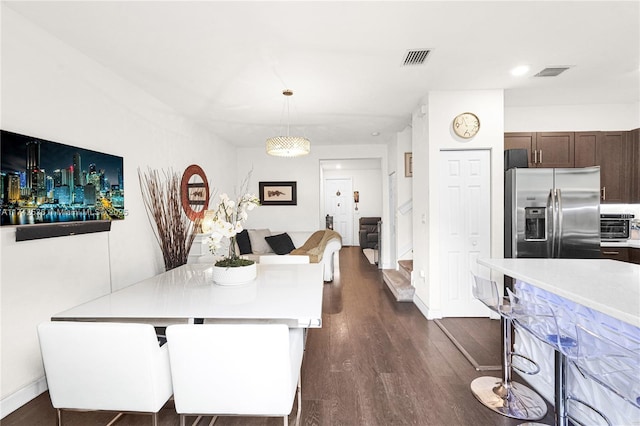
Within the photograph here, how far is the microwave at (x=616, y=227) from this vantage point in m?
3.70

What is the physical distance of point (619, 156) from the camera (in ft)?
12.6

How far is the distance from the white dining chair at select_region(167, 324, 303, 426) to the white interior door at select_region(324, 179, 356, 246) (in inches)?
341

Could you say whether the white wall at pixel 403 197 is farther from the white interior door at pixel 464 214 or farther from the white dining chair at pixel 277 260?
the white dining chair at pixel 277 260

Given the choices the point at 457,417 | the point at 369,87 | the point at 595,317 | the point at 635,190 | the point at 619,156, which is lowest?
the point at 457,417

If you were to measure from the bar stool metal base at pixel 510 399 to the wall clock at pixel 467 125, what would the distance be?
2444 millimetres

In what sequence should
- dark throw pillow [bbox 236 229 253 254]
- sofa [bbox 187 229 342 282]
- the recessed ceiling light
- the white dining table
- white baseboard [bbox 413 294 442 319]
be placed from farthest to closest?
dark throw pillow [bbox 236 229 253 254] → sofa [bbox 187 229 342 282] → white baseboard [bbox 413 294 442 319] → the recessed ceiling light → the white dining table

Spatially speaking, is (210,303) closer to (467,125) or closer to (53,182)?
(53,182)

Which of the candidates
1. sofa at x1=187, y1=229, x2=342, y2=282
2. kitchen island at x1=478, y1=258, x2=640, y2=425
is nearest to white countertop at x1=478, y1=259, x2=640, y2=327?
kitchen island at x1=478, y1=258, x2=640, y2=425

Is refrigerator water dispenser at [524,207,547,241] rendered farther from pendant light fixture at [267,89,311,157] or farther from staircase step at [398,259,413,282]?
pendant light fixture at [267,89,311,157]

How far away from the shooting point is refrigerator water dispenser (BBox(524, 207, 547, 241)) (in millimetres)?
3322

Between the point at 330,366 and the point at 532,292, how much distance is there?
1.63m

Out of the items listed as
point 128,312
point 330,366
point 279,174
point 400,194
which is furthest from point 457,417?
point 279,174

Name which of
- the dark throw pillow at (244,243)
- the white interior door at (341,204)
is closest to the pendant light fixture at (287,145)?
the dark throw pillow at (244,243)

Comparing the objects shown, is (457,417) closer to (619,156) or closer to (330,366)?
(330,366)
